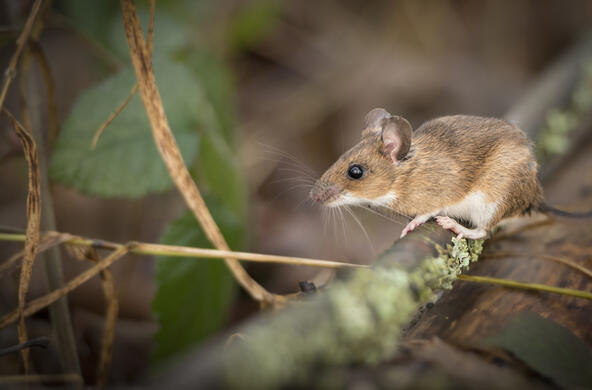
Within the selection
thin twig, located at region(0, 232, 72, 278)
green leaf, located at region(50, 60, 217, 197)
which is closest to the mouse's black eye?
green leaf, located at region(50, 60, 217, 197)

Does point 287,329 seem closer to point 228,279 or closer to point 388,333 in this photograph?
point 388,333

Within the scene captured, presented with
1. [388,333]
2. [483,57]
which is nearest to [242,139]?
[483,57]

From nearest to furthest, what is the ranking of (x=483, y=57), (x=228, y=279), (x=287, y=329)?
(x=287, y=329), (x=228, y=279), (x=483, y=57)

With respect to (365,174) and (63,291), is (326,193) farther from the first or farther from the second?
(63,291)

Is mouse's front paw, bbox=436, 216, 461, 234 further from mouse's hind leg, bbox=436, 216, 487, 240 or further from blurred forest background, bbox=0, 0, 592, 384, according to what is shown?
blurred forest background, bbox=0, 0, 592, 384

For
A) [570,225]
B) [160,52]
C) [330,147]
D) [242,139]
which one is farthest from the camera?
[330,147]

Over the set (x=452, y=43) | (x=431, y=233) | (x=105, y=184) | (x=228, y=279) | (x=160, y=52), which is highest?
(x=452, y=43)

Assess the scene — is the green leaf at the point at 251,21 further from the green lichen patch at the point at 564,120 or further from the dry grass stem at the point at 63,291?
the dry grass stem at the point at 63,291
